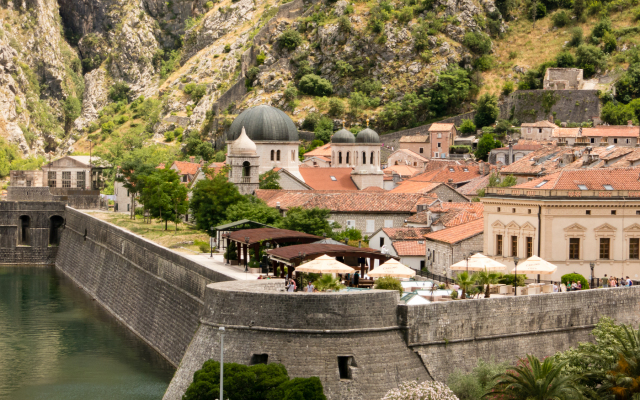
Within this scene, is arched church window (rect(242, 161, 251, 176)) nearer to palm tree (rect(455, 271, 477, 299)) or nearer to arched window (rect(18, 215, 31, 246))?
arched window (rect(18, 215, 31, 246))

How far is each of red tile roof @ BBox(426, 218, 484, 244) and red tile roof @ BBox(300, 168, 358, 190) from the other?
1434 inches

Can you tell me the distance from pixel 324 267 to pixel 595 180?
20.4 metres

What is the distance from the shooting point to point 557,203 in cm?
4684

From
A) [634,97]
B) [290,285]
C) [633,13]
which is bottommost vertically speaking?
[290,285]

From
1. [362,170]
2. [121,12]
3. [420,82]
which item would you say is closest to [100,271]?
[362,170]

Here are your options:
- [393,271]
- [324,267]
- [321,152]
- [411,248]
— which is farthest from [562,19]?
[324,267]

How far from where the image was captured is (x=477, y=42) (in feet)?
450

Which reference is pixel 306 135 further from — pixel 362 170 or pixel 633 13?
pixel 633 13

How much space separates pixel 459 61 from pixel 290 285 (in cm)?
10507

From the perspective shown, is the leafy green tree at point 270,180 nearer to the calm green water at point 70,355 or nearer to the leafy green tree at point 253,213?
the leafy green tree at point 253,213

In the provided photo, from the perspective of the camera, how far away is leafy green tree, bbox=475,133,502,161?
118 meters

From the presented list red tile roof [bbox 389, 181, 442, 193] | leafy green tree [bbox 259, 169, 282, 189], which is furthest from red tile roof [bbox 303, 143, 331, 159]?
leafy green tree [bbox 259, 169, 282, 189]

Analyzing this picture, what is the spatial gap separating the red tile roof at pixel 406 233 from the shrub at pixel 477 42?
7613 cm

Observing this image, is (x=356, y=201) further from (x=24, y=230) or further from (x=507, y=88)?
(x=507, y=88)
